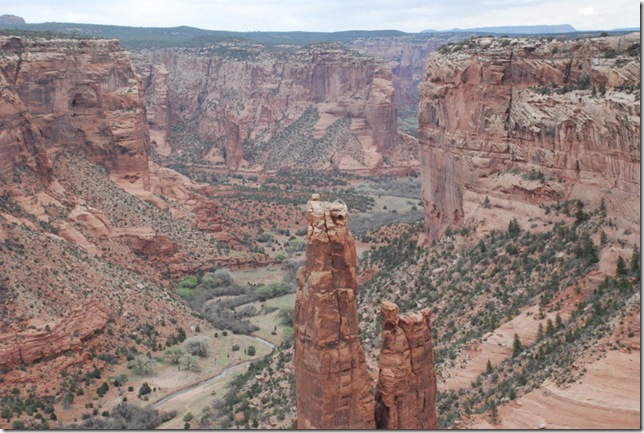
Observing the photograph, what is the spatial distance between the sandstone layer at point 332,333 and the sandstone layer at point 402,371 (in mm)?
806

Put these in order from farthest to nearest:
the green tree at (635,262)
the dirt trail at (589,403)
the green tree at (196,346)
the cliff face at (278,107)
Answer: the cliff face at (278,107)
the green tree at (196,346)
the green tree at (635,262)
the dirt trail at (589,403)

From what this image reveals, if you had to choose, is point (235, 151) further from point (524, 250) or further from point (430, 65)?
point (524, 250)

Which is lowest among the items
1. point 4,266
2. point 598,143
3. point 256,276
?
point 256,276

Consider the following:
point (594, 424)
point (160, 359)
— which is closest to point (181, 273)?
point (160, 359)

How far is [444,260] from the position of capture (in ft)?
150

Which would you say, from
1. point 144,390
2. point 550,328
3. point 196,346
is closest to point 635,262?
point 550,328

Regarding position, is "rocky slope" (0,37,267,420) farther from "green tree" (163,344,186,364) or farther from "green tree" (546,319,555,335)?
"green tree" (546,319,555,335)

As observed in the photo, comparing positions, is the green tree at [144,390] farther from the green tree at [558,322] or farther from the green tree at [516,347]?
the green tree at [558,322]

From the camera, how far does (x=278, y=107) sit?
139 m

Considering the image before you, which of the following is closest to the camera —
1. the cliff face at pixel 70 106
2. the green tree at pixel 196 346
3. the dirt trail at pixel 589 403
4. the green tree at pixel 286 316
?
the dirt trail at pixel 589 403

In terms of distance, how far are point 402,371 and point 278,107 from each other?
383 ft

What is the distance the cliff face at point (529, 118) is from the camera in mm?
38562

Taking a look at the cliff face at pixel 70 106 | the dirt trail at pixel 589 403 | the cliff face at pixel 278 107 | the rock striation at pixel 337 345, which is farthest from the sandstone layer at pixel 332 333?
the cliff face at pixel 278 107

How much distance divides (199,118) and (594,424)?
123 meters
